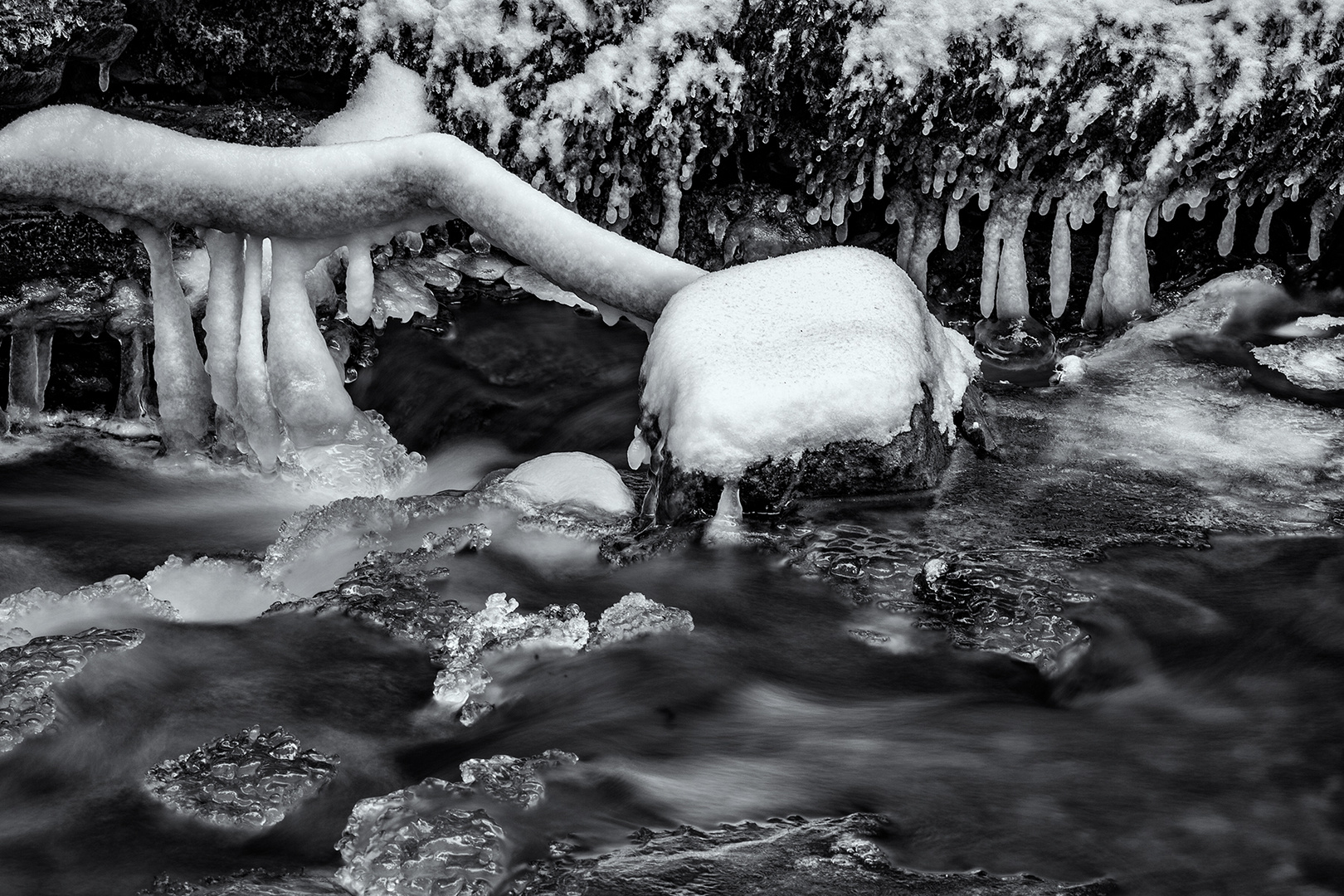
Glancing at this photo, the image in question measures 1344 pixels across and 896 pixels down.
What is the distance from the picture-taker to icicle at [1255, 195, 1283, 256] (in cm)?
489

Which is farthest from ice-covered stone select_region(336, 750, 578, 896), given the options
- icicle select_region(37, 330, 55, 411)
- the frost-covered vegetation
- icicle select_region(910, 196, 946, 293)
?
icicle select_region(910, 196, 946, 293)

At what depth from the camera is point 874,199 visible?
208 inches

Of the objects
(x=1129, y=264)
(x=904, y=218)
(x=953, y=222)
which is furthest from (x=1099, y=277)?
(x=904, y=218)

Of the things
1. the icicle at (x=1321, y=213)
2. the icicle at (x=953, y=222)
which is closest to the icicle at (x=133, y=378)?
the icicle at (x=953, y=222)

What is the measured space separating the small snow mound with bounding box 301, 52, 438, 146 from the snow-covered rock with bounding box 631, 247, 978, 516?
1561 millimetres

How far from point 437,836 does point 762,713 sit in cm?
88

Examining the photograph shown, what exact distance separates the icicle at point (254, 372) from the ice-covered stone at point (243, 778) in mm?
1686

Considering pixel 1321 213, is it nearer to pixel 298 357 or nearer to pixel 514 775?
pixel 298 357

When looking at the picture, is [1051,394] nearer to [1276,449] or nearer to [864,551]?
[1276,449]

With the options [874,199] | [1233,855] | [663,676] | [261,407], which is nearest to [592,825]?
[663,676]

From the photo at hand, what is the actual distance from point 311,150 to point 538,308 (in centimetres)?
159

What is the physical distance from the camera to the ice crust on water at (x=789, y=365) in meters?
3.38

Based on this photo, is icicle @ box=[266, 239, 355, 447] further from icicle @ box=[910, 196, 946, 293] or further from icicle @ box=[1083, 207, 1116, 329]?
icicle @ box=[1083, 207, 1116, 329]

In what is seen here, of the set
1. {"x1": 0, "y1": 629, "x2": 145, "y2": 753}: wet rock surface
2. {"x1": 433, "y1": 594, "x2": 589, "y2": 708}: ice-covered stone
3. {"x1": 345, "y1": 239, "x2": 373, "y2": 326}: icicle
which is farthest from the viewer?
{"x1": 345, "y1": 239, "x2": 373, "y2": 326}: icicle
